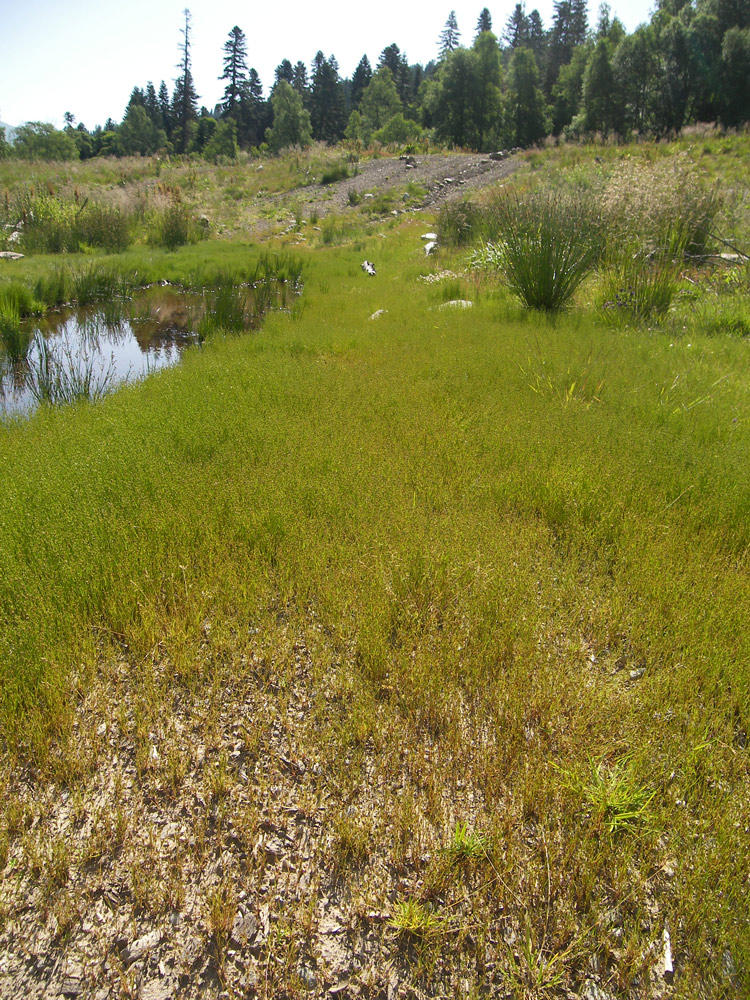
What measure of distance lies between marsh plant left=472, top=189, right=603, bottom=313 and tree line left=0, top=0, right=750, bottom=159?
28489 mm

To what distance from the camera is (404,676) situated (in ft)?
8.68

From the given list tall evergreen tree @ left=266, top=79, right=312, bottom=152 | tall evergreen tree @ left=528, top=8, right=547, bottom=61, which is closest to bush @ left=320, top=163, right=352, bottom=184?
tall evergreen tree @ left=266, top=79, right=312, bottom=152

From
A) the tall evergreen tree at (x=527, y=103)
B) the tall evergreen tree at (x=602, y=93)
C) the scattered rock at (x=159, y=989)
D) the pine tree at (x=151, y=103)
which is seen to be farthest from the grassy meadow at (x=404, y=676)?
the pine tree at (x=151, y=103)

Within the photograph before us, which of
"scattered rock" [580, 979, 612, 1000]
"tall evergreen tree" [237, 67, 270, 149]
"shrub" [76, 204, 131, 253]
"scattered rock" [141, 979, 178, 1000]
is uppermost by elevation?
"tall evergreen tree" [237, 67, 270, 149]

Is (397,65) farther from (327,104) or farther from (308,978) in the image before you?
(308,978)

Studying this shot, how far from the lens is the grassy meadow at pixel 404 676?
1800 millimetres

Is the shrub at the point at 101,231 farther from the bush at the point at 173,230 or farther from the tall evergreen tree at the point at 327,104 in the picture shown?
the tall evergreen tree at the point at 327,104

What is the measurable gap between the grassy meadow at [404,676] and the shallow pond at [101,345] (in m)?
1.62

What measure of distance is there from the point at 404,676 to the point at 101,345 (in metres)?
9.35

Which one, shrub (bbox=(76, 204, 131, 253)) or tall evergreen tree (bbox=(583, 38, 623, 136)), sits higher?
tall evergreen tree (bbox=(583, 38, 623, 136))

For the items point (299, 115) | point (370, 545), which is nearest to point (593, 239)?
point (370, 545)

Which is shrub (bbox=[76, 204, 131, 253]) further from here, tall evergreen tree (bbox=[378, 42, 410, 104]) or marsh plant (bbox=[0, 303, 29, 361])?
tall evergreen tree (bbox=[378, 42, 410, 104])

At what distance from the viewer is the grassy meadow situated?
1.80 m

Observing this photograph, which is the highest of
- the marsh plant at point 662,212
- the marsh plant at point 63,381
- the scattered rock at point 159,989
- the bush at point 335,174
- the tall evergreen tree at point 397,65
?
the tall evergreen tree at point 397,65
